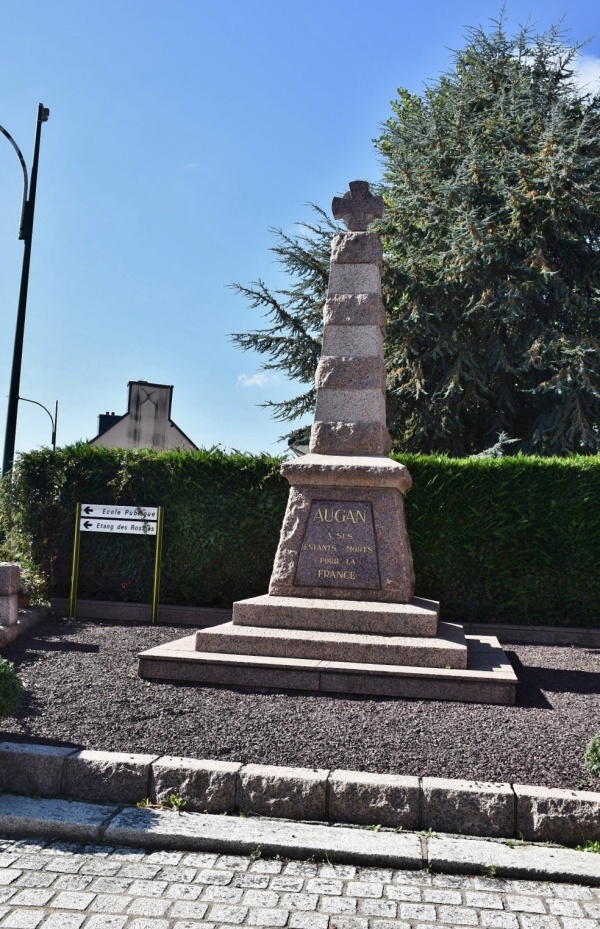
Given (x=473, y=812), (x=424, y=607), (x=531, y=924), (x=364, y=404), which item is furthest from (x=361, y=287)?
(x=531, y=924)

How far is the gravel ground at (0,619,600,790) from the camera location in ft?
15.8

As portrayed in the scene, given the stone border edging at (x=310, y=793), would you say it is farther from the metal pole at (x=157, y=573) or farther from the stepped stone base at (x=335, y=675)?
the metal pole at (x=157, y=573)

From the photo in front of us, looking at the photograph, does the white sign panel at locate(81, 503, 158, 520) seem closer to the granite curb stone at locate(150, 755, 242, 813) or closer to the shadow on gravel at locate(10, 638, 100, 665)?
the shadow on gravel at locate(10, 638, 100, 665)

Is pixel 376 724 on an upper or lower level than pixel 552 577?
lower

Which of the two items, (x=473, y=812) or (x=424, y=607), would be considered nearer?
(x=473, y=812)

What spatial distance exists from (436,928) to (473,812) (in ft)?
3.38

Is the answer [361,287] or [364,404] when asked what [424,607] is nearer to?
[364,404]

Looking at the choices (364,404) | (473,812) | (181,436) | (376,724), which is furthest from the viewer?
(181,436)

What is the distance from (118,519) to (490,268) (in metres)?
9.66

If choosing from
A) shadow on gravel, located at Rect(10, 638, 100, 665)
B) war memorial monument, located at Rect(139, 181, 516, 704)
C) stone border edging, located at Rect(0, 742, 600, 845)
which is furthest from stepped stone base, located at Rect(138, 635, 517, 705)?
stone border edging, located at Rect(0, 742, 600, 845)

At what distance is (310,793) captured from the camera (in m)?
4.40

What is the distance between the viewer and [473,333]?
1705 centimetres

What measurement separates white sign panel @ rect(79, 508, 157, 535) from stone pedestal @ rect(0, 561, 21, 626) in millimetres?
1963

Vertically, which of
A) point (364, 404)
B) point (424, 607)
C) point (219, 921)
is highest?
point (364, 404)
